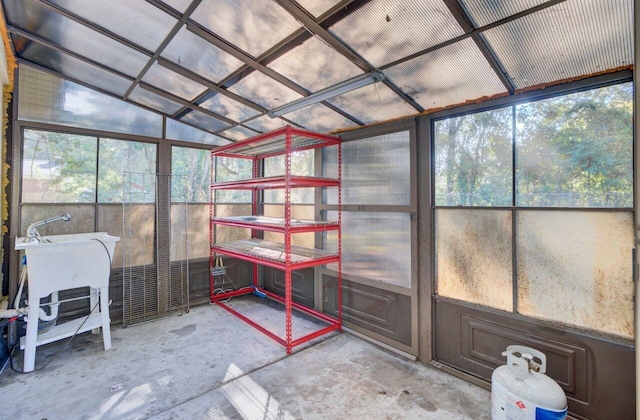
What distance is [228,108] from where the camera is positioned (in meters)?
3.10

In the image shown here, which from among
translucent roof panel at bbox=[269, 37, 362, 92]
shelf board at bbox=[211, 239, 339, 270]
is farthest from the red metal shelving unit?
translucent roof panel at bbox=[269, 37, 362, 92]

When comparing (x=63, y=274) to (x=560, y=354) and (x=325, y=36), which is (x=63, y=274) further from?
(x=560, y=354)

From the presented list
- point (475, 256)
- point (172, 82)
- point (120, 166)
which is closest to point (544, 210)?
point (475, 256)

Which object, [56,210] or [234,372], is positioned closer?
[234,372]

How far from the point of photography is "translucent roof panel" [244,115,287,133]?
3201mm

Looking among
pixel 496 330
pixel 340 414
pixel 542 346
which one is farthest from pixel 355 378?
pixel 542 346

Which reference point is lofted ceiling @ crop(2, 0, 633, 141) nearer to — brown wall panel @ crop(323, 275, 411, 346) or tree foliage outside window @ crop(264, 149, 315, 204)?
tree foliage outside window @ crop(264, 149, 315, 204)

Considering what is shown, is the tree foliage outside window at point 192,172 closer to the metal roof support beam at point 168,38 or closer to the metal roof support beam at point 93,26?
the metal roof support beam at point 168,38

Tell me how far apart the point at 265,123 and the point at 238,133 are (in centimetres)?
67

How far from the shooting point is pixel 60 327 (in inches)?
105

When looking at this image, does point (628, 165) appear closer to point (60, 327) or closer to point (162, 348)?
point (162, 348)

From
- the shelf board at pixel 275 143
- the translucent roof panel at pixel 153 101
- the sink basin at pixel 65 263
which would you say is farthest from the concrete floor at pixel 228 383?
the translucent roof panel at pixel 153 101

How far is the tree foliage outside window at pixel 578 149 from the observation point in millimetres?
1648

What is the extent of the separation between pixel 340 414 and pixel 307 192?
7.80 ft
